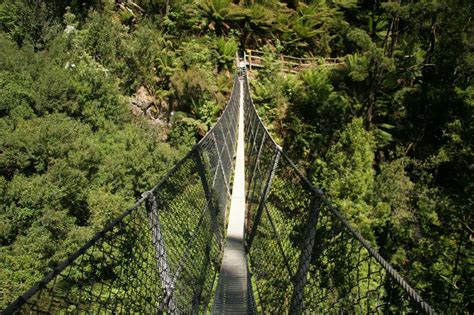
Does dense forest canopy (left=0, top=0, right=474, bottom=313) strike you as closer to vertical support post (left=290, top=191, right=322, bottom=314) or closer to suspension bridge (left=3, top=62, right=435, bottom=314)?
suspension bridge (left=3, top=62, right=435, bottom=314)

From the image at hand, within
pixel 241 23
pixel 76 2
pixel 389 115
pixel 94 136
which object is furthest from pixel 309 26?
pixel 94 136

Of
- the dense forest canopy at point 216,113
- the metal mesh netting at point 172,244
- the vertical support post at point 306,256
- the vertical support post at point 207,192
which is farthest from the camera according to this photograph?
the dense forest canopy at point 216,113

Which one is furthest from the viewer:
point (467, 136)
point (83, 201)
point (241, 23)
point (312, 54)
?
point (312, 54)

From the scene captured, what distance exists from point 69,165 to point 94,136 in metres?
1.06

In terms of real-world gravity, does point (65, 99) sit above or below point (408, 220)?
above

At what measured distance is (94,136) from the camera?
654 cm

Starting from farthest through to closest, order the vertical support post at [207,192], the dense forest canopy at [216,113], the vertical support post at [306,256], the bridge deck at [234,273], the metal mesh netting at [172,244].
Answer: the dense forest canopy at [216,113] < the vertical support post at [207,192] < the bridge deck at [234,273] < the vertical support post at [306,256] < the metal mesh netting at [172,244]

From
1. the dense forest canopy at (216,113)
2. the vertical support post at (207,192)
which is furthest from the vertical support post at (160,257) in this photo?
A: the dense forest canopy at (216,113)

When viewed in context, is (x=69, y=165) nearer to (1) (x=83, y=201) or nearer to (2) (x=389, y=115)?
(1) (x=83, y=201)

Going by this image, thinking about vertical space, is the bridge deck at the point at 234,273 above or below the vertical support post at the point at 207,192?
below

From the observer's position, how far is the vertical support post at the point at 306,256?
52.1 inches

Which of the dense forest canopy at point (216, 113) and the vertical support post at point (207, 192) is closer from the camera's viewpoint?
the vertical support post at point (207, 192)

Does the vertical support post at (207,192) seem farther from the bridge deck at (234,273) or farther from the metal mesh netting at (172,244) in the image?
the bridge deck at (234,273)

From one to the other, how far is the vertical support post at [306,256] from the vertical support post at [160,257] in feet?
1.65
